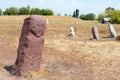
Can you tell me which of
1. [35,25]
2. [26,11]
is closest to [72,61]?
[35,25]

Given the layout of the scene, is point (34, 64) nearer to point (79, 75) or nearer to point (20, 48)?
point (20, 48)

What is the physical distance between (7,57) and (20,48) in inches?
128

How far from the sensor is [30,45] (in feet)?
42.6

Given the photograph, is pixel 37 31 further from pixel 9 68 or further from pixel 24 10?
pixel 24 10

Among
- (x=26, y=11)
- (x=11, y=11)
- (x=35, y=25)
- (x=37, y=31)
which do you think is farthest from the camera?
(x=11, y=11)

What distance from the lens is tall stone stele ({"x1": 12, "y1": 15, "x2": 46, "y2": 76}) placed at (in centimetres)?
1285

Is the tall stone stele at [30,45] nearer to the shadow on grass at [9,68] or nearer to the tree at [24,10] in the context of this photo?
the shadow on grass at [9,68]

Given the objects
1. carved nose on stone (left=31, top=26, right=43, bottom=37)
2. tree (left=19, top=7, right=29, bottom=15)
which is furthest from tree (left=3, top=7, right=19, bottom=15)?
carved nose on stone (left=31, top=26, right=43, bottom=37)

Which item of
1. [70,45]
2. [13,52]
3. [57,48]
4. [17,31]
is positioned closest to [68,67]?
[13,52]

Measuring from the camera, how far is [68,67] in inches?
576

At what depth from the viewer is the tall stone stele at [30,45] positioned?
12852 millimetres

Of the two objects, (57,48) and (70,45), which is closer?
(57,48)

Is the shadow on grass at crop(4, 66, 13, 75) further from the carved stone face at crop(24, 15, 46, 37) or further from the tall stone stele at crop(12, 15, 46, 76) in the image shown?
the carved stone face at crop(24, 15, 46, 37)

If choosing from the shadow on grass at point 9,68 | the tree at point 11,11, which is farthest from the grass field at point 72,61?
the tree at point 11,11
